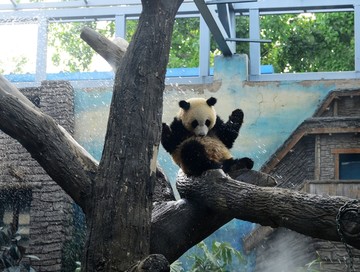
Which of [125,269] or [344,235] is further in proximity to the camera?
[125,269]

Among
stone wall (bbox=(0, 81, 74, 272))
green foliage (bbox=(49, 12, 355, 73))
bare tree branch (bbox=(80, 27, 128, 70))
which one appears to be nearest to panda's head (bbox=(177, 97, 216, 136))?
bare tree branch (bbox=(80, 27, 128, 70))

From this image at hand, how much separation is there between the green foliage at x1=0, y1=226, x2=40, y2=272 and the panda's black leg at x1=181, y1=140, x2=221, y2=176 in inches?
184

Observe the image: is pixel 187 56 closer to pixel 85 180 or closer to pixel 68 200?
pixel 68 200

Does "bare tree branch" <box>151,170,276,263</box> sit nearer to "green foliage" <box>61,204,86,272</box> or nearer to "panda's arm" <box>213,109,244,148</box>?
"panda's arm" <box>213,109,244,148</box>

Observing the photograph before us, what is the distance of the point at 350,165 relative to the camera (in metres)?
11.1

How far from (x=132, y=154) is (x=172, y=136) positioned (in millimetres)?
1005

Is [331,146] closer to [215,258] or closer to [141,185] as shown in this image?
[215,258]

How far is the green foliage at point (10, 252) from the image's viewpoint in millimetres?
9383

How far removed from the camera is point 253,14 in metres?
12.5

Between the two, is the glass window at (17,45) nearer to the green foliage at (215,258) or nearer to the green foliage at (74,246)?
the green foliage at (74,246)

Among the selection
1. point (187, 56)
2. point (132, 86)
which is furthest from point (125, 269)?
point (187, 56)

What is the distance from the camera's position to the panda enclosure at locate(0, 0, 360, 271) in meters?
4.46

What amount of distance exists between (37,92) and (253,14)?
11.9 ft

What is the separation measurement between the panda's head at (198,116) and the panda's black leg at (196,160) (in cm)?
34
